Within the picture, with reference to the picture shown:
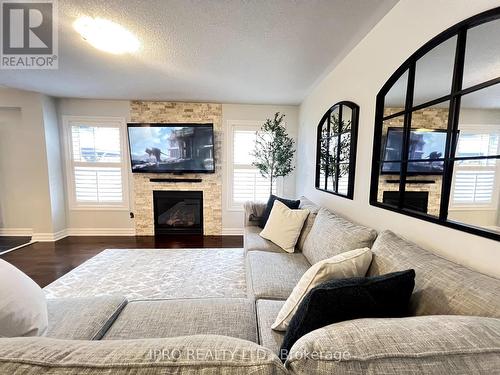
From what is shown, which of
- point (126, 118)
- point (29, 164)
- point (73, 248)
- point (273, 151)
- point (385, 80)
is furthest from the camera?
point (126, 118)

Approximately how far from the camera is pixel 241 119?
13.4 ft

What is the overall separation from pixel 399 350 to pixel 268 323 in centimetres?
75

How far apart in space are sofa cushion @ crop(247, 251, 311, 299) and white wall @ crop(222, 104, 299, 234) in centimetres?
217

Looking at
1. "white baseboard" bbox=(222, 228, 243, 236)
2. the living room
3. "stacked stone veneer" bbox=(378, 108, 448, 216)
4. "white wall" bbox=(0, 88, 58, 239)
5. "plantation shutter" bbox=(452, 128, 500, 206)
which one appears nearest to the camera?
the living room

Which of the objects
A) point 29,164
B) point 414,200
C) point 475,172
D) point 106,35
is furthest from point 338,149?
point 29,164

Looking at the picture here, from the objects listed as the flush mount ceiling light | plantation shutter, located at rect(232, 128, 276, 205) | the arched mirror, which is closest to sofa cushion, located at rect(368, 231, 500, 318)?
the arched mirror

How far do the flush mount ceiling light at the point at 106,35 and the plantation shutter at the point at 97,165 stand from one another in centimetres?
216

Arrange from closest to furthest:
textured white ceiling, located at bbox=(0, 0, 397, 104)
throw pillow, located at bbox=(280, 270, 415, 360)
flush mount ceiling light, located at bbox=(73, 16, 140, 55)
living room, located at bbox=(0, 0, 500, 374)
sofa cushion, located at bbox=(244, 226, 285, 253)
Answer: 1. living room, located at bbox=(0, 0, 500, 374)
2. throw pillow, located at bbox=(280, 270, 415, 360)
3. textured white ceiling, located at bbox=(0, 0, 397, 104)
4. flush mount ceiling light, located at bbox=(73, 16, 140, 55)
5. sofa cushion, located at bbox=(244, 226, 285, 253)

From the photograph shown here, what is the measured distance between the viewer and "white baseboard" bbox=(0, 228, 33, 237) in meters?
3.85

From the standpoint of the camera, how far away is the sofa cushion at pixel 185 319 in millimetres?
1076

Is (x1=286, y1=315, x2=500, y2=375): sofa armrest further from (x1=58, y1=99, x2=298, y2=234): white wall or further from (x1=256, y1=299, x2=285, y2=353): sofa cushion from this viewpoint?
(x1=58, y1=99, x2=298, y2=234): white wall

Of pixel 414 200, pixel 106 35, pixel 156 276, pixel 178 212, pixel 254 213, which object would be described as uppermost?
pixel 106 35

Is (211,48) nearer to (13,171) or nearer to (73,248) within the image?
(73,248)

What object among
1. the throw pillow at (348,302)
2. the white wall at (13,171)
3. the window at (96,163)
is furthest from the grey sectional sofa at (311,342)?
the white wall at (13,171)
